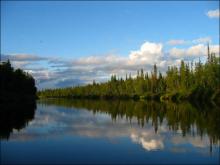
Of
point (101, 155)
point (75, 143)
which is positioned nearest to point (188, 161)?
point (101, 155)

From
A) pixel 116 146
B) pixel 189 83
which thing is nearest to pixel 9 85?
pixel 189 83

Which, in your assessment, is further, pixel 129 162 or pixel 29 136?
pixel 29 136

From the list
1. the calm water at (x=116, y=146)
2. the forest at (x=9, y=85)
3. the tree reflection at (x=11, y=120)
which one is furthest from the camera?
the forest at (x=9, y=85)

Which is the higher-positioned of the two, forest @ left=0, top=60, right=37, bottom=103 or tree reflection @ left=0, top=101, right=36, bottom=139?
forest @ left=0, top=60, right=37, bottom=103

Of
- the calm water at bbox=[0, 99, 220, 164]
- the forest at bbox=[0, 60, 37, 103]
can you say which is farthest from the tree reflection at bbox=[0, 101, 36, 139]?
the forest at bbox=[0, 60, 37, 103]

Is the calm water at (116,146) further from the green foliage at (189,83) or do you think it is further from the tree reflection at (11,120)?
the green foliage at (189,83)

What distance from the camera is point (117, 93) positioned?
199625 millimetres

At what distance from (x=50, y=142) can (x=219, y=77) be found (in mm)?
89970

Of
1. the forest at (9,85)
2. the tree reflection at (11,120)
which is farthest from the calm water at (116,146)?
the forest at (9,85)

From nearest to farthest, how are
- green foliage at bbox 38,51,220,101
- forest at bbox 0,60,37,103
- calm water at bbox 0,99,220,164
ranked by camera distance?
calm water at bbox 0,99,220,164 → forest at bbox 0,60,37,103 → green foliage at bbox 38,51,220,101

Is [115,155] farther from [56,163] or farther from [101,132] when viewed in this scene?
[101,132]

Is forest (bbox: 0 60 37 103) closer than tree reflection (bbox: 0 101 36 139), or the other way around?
tree reflection (bbox: 0 101 36 139)

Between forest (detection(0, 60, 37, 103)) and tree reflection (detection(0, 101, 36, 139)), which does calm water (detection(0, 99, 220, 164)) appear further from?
forest (detection(0, 60, 37, 103))

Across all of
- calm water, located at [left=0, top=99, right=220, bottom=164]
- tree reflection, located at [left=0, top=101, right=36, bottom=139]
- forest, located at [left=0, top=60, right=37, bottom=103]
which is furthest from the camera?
forest, located at [left=0, top=60, right=37, bottom=103]
